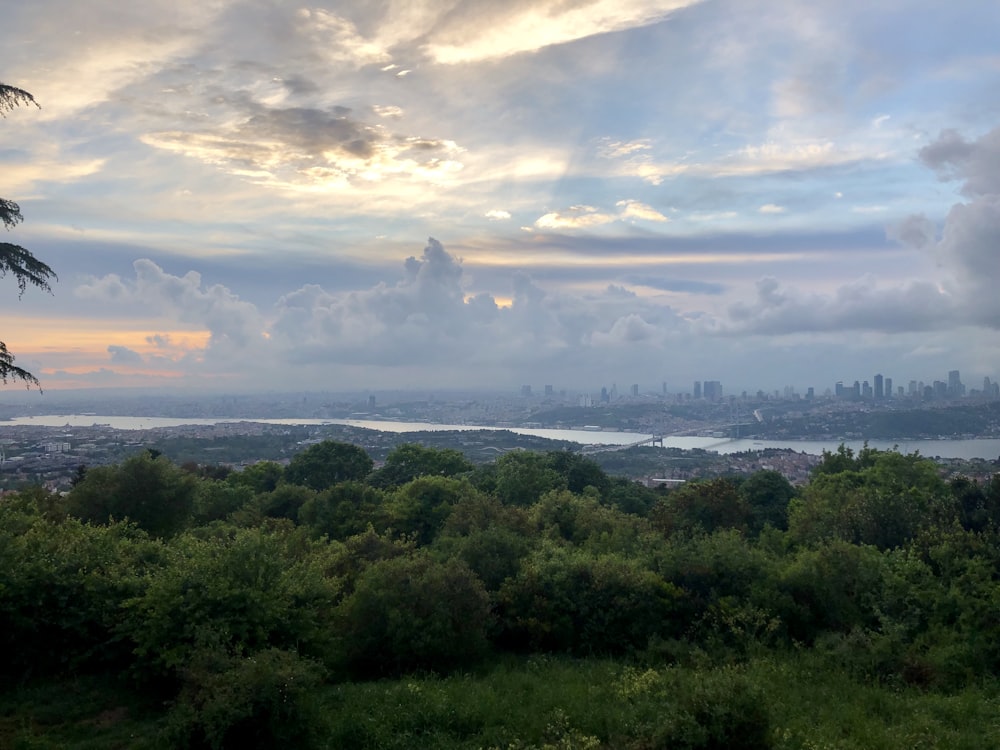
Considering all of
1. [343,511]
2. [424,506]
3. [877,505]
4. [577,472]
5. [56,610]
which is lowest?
[343,511]

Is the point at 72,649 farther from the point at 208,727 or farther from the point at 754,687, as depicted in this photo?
the point at 754,687

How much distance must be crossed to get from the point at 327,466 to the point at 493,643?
1125 inches

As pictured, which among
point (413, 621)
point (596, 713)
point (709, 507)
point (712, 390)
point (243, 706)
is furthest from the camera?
point (712, 390)

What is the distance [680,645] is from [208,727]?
28.3ft

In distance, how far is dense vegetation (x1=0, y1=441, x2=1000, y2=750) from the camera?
9.06 metres

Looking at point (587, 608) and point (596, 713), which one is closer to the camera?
point (596, 713)

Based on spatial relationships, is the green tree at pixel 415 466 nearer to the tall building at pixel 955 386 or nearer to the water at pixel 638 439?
the water at pixel 638 439

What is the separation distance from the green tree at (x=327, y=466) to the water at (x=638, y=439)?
134 ft

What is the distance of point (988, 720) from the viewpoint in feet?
32.3

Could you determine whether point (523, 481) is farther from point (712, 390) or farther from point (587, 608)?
point (712, 390)

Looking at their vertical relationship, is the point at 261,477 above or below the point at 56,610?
below

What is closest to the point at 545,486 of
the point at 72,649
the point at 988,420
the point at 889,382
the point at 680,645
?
the point at 680,645

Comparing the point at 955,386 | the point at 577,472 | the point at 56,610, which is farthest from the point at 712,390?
the point at 56,610

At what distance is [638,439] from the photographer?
3740 inches
